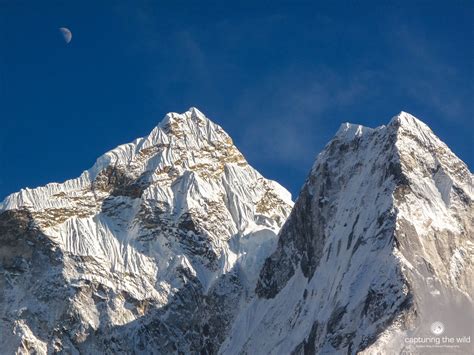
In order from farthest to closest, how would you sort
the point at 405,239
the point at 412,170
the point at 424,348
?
the point at 412,170, the point at 405,239, the point at 424,348

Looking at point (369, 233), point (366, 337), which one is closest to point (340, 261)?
point (369, 233)

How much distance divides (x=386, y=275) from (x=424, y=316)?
7349 mm

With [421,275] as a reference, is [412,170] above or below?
above

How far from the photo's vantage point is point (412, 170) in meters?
199

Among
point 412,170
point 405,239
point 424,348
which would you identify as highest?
point 412,170

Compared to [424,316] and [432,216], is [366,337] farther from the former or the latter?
[432,216]

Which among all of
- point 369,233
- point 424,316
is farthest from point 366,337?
point 369,233

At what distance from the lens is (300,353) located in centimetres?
19450

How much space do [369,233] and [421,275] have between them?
1224 cm

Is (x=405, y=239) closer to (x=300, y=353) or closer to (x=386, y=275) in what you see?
(x=386, y=275)

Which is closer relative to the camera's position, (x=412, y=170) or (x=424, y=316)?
(x=424, y=316)

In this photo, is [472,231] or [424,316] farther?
[472,231]

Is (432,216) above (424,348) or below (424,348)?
above

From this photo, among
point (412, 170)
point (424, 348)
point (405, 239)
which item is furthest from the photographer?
point (412, 170)
